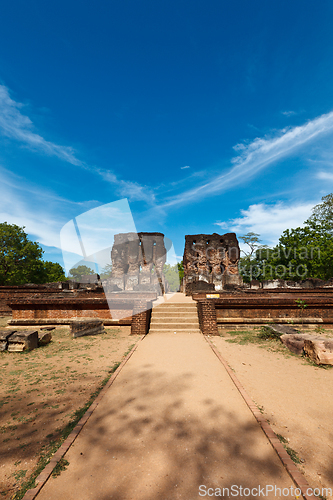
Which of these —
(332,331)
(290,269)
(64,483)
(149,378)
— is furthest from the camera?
(290,269)

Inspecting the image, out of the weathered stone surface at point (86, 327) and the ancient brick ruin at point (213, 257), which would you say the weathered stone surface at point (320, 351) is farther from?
the ancient brick ruin at point (213, 257)

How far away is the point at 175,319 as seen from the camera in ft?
28.6

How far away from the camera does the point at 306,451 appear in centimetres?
250

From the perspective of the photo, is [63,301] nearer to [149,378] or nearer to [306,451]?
[149,378]

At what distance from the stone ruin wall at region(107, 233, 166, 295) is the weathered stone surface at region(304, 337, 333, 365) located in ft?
75.3

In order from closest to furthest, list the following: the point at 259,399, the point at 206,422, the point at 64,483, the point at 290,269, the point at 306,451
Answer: the point at 64,483, the point at 306,451, the point at 206,422, the point at 259,399, the point at 290,269

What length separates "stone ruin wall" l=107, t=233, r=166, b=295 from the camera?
28.6 meters

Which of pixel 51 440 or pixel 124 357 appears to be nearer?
pixel 51 440

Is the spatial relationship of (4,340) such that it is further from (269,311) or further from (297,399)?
(269,311)

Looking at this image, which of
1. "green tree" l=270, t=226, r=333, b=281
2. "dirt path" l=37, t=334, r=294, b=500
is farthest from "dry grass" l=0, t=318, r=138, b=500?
"green tree" l=270, t=226, r=333, b=281

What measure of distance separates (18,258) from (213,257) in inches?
1088

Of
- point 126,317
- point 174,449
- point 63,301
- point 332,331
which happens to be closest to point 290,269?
point 332,331

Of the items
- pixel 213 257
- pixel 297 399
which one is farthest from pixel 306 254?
pixel 297 399

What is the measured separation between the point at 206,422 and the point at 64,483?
1857 millimetres
